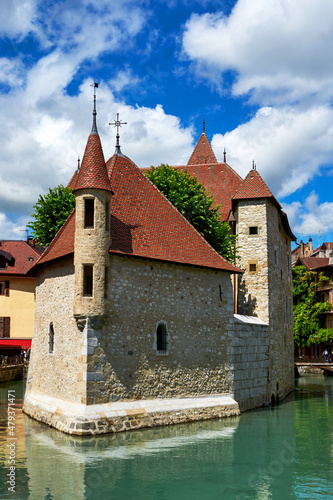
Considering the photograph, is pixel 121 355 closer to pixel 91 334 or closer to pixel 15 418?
pixel 91 334

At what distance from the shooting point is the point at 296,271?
5334cm

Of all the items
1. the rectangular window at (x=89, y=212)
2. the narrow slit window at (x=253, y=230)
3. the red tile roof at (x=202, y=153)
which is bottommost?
the rectangular window at (x=89, y=212)

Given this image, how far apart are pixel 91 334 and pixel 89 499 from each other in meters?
5.72

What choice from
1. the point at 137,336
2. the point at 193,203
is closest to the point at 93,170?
the point at 137,336

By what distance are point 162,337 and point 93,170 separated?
592cm

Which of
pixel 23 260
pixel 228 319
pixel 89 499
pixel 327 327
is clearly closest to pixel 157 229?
pixel 228 319

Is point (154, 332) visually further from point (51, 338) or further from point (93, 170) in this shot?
point (93, 170)

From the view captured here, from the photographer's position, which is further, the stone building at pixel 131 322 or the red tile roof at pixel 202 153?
the red tile roof at pixel 202 153

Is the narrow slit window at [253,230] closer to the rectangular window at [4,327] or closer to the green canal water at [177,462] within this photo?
the green canal water at [177,462]

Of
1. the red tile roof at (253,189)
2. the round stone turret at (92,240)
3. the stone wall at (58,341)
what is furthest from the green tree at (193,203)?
the stone wall at (58,341)

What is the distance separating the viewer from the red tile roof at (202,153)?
119 ft

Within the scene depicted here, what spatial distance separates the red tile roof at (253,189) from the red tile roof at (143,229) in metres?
5.38

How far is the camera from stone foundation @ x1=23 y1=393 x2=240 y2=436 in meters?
14.7

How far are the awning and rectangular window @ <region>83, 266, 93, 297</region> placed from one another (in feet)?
69.1
